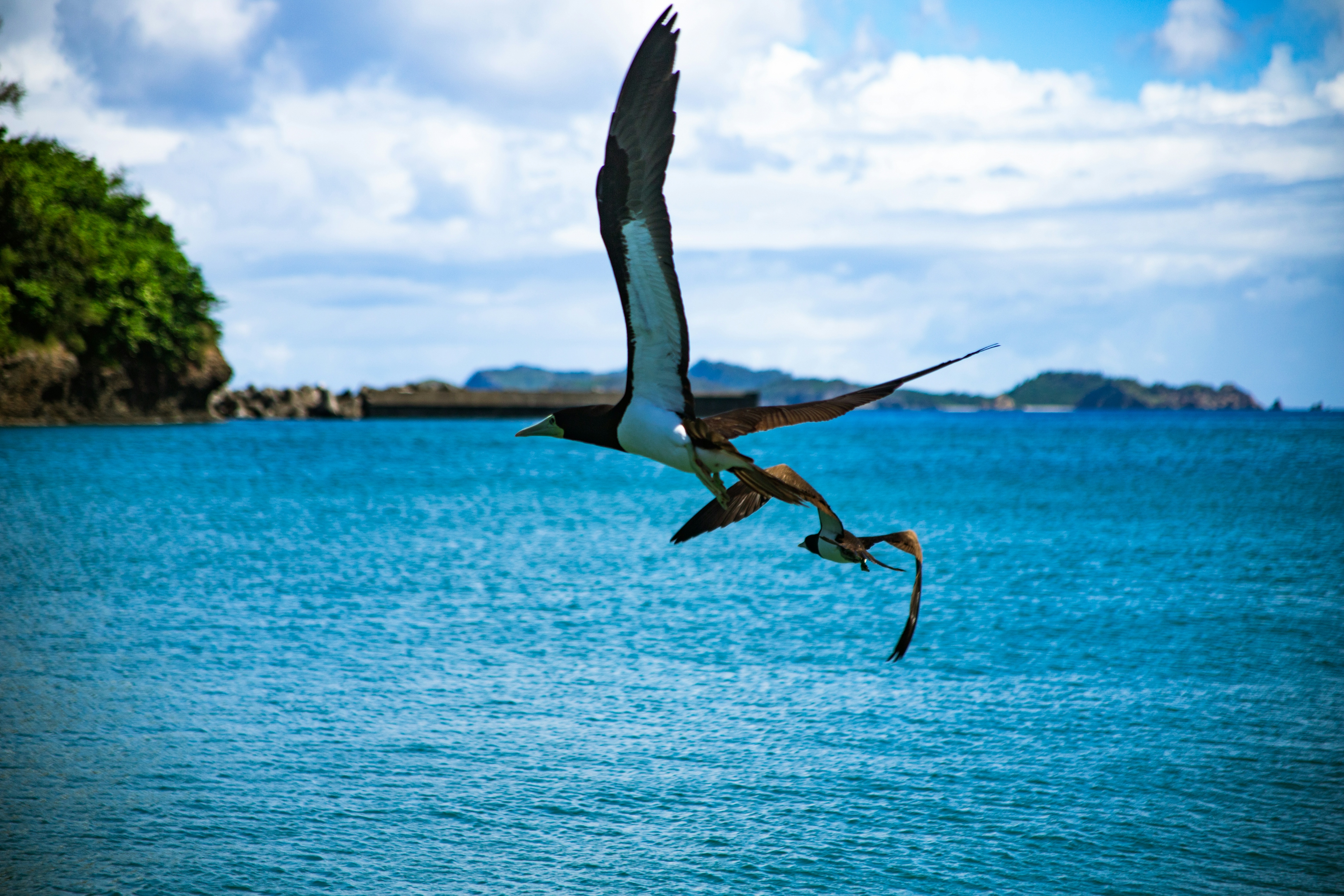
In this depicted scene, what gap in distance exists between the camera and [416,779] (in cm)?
1270

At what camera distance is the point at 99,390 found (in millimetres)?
75250

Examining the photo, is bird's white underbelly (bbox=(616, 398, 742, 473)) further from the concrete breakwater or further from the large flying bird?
the concrete breakwater

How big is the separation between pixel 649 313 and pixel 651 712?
11.9 meters

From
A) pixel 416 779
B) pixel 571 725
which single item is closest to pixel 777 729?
pixel 571 725

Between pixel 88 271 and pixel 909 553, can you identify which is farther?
pixel 88 271

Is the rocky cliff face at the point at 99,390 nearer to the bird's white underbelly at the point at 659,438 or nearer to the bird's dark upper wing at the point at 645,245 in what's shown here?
the bird's dark upper wing at the point at 645,245

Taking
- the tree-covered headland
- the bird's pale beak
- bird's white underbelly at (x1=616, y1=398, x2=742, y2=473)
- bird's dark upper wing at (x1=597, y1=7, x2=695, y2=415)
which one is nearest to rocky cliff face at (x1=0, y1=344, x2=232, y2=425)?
the tree-covered headland

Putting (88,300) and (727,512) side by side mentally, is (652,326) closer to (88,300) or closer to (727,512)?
(727,512)

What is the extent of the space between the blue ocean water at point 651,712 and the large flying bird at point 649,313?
716 centimetres

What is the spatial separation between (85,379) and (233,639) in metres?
64.0

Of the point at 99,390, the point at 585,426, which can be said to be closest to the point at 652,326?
the point at 585,426

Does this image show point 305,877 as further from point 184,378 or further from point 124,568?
point 184,378

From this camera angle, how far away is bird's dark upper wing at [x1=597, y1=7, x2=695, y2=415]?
4.43 meters

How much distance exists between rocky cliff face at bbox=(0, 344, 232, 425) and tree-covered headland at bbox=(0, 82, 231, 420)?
3.9 inches
